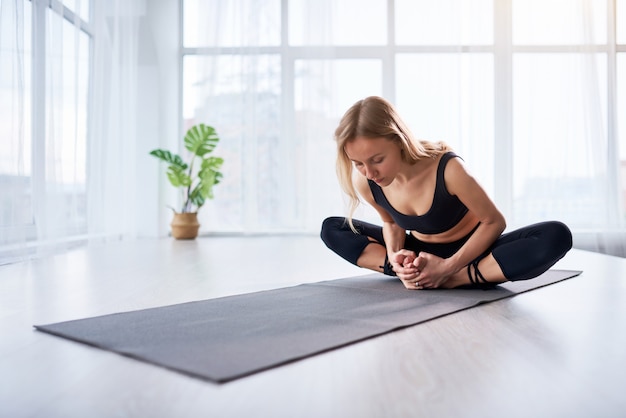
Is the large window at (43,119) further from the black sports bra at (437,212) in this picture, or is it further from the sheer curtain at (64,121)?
the black sports bra at (437,212)

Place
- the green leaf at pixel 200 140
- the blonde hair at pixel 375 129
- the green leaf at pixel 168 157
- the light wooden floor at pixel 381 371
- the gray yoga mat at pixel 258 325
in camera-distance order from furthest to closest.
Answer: the green leaf at pixel 200 140 → the green leaf at pixel 168 157 → the blonde hair at pixel 375 129 → the gray yoga mat at pixel 258 325 → the light wooden floor at pixel 381 371

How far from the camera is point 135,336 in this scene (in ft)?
4.95


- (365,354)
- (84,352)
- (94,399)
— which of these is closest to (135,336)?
(84,352)

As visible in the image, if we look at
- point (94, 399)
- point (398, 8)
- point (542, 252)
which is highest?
point (398, 8)

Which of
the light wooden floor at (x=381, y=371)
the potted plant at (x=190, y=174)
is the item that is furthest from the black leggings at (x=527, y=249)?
the potted plant at (x=190, y=174)

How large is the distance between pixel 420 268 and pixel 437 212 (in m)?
0.20

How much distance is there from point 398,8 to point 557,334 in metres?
5.21

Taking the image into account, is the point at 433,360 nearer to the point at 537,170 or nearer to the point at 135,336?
the point at 135,336

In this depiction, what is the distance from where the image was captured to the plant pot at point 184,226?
5684 mm

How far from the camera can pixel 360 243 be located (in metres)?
2.60

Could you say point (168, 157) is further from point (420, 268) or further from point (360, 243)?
point (420, 268)

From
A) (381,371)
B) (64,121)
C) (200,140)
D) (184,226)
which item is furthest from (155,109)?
(381,371)

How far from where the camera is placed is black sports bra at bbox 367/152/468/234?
215cm

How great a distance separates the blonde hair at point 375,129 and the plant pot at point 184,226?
3.70m
